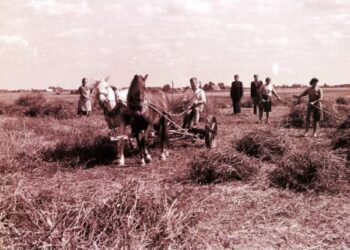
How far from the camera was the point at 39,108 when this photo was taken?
24.4 metres

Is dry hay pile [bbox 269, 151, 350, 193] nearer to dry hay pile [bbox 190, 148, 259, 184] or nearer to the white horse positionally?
dry hay pile [bbox 190, 148, 259, 184]

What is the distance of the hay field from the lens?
14.4ft

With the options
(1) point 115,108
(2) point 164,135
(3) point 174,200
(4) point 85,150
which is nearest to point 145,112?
(1) point 115,108

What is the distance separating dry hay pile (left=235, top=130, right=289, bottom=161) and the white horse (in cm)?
288

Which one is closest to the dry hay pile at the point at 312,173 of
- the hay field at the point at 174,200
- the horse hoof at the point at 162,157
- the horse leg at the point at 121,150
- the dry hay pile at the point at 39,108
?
the hay field at the point at 174,200

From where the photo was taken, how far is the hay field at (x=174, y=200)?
439 cm

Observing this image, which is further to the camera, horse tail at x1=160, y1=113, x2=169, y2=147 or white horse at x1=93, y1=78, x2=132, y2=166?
horse tail at x1=160, y1=113, x2=169, y2=147

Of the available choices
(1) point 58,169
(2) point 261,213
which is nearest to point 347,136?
(2) point 261,213

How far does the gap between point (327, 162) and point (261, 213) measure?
2106mm

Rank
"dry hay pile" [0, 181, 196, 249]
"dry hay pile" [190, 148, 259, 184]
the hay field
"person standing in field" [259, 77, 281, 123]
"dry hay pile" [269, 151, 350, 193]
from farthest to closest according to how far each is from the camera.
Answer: "person standing in field" [259, 77, 281, 123]
"dry hay pile" [190, 148, 259, 184]
"dry hay pile" [269, 151, 350, 193]
the hay field
"dry hay pile" [0, 181, 196, 249]

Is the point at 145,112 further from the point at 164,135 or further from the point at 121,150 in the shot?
the point at 164,135

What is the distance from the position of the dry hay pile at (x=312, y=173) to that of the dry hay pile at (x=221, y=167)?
0.55 meters

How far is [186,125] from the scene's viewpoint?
484 inches

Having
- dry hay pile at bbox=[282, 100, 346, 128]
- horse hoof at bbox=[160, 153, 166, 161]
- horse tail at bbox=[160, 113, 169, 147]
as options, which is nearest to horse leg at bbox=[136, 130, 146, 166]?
horse hoof at bbox=[160, 153, 166, 161]
